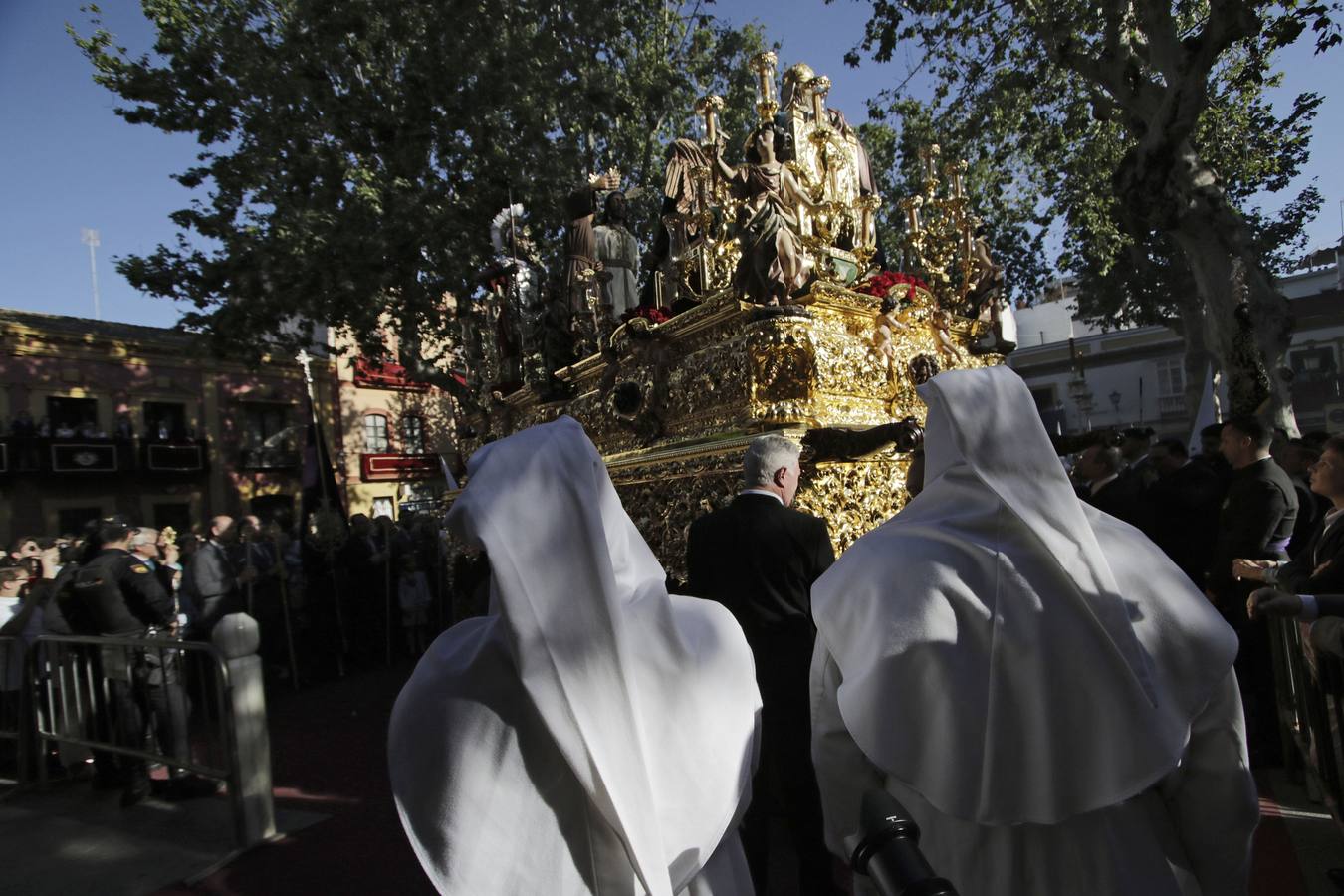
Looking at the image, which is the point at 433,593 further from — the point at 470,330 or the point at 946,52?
the point at 946,52

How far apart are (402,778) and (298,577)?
9.25 meters

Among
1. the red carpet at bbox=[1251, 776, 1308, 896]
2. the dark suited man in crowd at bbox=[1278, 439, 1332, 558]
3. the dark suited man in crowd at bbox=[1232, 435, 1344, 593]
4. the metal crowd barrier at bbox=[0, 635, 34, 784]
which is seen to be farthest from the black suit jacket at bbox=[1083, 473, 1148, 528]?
the metal crowd barrier at bbox=[0, 635, 34, 784]

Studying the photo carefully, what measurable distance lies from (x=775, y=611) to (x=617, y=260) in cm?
574

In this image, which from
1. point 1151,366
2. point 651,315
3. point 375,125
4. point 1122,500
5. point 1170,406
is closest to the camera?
point 1122,500

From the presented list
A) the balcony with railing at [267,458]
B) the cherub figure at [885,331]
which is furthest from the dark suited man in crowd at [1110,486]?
the balcony with railing at [267,458]

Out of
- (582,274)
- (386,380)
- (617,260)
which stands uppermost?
(386,380)

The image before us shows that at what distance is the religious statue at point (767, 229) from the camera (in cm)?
545

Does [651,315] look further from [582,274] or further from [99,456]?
[99,456]

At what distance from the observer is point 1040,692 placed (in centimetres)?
161

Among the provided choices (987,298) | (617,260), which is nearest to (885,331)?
(987,298)

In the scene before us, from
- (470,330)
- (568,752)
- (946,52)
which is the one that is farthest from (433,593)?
(568,752)

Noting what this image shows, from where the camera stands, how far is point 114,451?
22172mm

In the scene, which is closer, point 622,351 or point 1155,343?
point 622,351

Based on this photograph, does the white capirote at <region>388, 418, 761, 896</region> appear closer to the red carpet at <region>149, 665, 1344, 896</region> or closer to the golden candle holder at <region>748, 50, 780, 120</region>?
the red carpet at <region>149, 665, 1344, 896</region>
